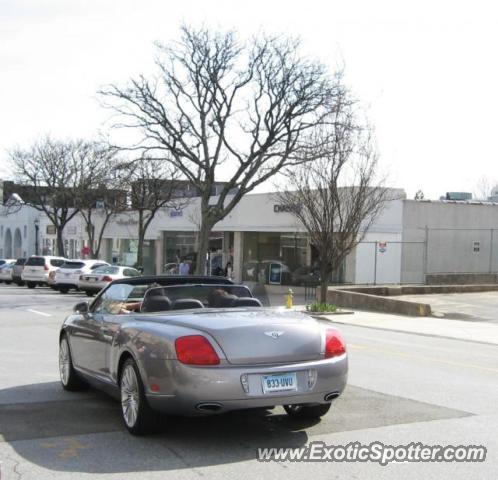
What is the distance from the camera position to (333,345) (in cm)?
649

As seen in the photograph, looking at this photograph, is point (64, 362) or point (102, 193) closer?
point (64, 362)

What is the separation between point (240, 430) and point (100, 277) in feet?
77.7

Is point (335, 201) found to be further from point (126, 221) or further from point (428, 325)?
point (126, 221)

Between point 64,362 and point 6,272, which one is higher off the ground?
point 64,362

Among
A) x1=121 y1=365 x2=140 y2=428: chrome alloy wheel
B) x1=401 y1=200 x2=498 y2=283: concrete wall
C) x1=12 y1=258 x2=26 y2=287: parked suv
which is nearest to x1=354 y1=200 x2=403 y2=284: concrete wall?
x1=401 y1=200 x2=498 y2=283: concrete wall

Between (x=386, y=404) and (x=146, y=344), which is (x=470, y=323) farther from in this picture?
(x=146, y=344)

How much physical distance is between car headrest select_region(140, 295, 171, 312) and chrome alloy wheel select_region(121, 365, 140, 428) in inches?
25.2

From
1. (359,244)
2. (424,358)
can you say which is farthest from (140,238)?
(424,358)

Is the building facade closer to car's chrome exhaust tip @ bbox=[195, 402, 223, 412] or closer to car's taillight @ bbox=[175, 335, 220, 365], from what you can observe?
car's taillight @ bbox=[175, 335, 220, 365]

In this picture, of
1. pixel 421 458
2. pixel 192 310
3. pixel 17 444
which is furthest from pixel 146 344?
pixel 421 458

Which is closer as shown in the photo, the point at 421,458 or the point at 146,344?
the point at 421,458

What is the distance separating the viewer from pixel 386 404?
25.3 ft

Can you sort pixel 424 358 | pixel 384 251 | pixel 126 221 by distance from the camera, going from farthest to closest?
pixel 126 221 < pixel 384 251 < pixel 424 358

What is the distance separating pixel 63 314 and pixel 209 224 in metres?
14.9
